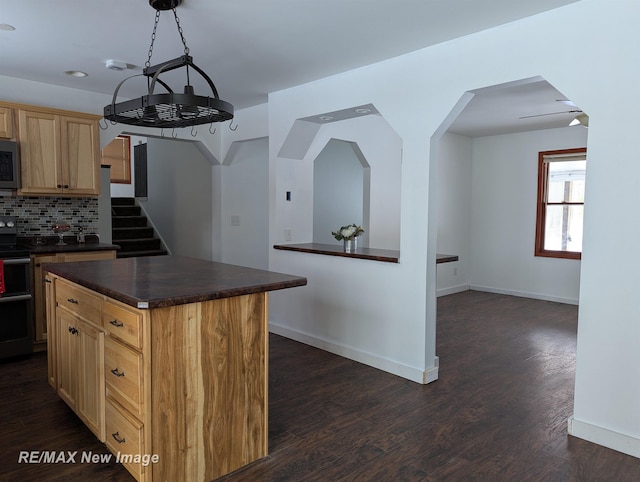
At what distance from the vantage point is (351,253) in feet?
12.9

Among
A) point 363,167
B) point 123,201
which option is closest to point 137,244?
point 123,201

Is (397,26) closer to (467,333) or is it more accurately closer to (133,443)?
(133,443)

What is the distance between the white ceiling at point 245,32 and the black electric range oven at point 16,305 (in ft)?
5.21

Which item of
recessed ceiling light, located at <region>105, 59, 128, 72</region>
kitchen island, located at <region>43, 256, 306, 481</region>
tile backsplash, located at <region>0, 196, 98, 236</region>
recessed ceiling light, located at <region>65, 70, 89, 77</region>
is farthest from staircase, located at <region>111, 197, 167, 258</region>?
kitchen island, located at <region>43, 256, 306, 481</region>

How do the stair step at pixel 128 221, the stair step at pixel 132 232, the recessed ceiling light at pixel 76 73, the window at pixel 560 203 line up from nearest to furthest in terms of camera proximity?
1. the recessed ceiling light at pixel 76 73
2. the window at pixel 560 203
3. the stair step at pixel 132 232
4. the stair step at pixel 128 221

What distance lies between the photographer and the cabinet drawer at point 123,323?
1.94 metres

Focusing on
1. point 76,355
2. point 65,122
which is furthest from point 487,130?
point 76,355

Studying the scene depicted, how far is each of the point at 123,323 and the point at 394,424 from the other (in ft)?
5.47

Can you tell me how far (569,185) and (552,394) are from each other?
4.01 metres

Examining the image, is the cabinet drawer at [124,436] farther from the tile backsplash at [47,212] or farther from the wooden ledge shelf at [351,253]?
the tile backsplash at [47,212]

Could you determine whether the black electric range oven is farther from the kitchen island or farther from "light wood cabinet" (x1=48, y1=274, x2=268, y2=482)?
"light wood cabinet" (x1=48, y1=274, x2=268, y2=482)

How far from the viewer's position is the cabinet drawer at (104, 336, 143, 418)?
76.9 inches

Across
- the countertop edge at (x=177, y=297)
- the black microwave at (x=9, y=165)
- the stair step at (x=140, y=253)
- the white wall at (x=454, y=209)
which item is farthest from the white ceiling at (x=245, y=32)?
the white wall at (x=454, y=209)

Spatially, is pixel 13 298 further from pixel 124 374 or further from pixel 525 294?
pixel 525 294
